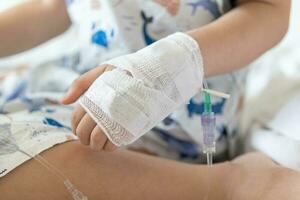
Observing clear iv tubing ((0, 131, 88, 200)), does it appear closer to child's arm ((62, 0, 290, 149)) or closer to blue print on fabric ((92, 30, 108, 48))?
child's arm ((62, 0, 290, 149))

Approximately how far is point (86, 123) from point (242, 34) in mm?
300

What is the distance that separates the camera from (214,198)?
68cm

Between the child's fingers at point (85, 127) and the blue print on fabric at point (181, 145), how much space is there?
0.27 metres

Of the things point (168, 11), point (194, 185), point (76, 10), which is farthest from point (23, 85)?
point (194, 185)

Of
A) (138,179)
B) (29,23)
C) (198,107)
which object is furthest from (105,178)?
(29,23)

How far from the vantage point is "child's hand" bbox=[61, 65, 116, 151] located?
0.58 metres

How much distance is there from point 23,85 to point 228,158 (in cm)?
43

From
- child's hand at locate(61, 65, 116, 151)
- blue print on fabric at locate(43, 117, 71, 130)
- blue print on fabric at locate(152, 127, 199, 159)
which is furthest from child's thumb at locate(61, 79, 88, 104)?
blue print on fabric at locate(152, 127, 199, 159)

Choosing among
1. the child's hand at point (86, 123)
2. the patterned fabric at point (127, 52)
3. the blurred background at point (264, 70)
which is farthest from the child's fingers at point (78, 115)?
the blurred background at point (264, 70)

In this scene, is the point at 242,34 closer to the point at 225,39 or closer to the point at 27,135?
the point at 225,39

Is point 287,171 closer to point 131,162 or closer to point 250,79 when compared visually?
point 131,162

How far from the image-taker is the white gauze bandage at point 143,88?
0.57m

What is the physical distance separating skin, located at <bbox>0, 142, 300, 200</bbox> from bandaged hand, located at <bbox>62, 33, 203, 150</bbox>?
Result: 0.06 metres

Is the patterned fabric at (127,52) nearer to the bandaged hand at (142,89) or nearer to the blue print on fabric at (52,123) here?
the blue print on fabric at (52,123)
